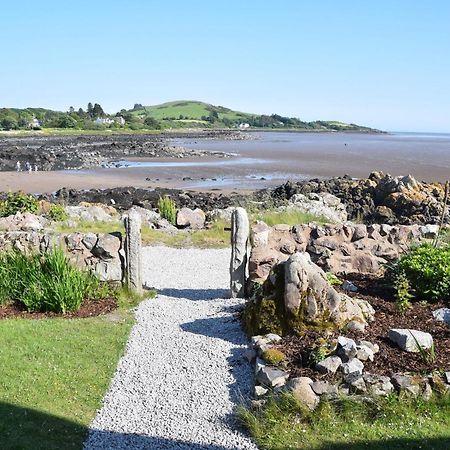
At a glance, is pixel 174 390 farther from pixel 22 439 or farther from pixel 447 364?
pixel 447 364

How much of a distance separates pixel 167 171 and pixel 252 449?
47573mm

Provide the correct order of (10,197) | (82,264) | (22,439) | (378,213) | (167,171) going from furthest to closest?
1. (167,171)
2. (378,213)
3. (10,197)
4. (82,264)
5. (22,439)

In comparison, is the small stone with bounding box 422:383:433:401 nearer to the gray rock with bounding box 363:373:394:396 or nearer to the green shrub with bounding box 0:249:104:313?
the gray rock with bounding box 363:373:394:396

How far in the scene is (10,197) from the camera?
905 inches

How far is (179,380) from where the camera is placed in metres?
9.22

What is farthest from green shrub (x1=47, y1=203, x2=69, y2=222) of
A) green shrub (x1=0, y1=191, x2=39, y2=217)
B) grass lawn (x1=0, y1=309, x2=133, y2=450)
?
grass lawn (x1=0, y1=309, x2=133, y2=450)

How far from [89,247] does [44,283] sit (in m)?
1.52

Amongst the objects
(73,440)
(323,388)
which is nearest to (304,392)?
(323,388)

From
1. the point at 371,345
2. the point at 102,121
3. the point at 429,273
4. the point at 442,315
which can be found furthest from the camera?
the point at 102,121

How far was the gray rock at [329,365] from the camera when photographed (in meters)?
8.53

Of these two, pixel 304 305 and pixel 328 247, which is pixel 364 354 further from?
pixel 328 247

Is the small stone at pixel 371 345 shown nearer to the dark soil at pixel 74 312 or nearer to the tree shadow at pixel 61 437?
the tree shadow at pixel 61 437

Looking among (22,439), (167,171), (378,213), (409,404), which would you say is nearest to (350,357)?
(409,404)

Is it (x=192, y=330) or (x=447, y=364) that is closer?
(x=447, y=364)
